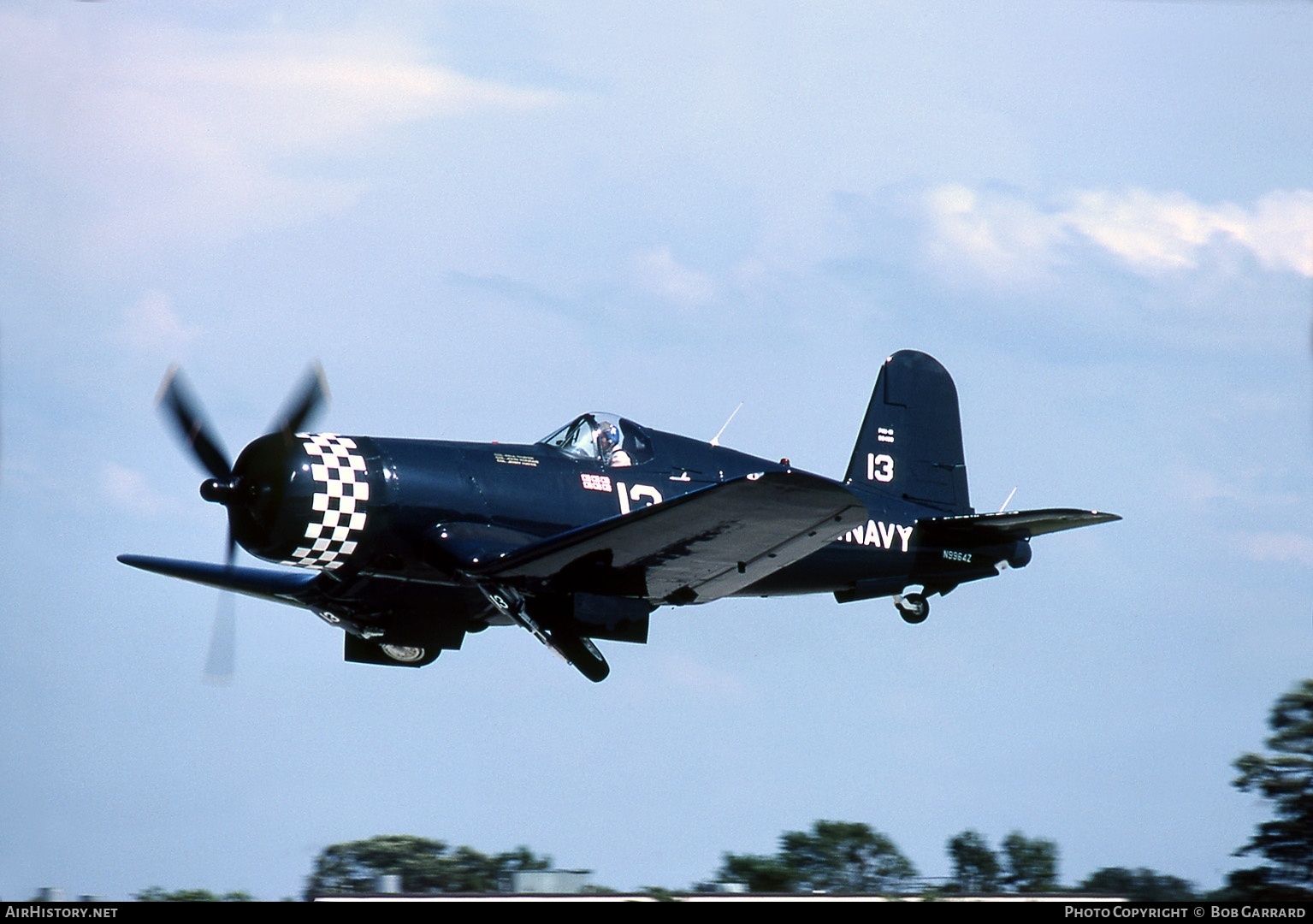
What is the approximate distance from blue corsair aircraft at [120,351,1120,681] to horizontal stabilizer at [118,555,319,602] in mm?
40

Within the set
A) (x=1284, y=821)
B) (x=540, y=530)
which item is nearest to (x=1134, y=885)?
(x=1284, y=821)

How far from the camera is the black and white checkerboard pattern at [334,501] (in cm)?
1346

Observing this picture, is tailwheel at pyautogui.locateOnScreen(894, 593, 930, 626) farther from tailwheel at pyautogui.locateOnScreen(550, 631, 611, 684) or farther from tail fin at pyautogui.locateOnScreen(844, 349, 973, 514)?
tailwheel at pyautogui.locateOnScreen(550, 631, 611, 684)

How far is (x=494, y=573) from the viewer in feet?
45.0

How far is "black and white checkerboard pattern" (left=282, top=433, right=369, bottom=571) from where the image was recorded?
1346 centimetres

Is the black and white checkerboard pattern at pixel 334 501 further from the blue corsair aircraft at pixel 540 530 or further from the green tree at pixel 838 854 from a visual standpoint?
the green tree at pixel 838 854

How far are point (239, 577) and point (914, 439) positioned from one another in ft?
25.0

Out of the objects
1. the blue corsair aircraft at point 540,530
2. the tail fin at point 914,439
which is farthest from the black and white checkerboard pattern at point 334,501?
the tail fin at point 914,439

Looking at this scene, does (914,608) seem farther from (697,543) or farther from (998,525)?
(697,543)

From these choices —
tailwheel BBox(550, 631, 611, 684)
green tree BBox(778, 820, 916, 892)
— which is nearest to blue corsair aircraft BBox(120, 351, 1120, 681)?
tailwheel BBox(550, 631, 611, 684)

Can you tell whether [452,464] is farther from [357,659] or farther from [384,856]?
[384,856]

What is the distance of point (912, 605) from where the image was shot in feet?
54.6

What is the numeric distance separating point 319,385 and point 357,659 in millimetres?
3412

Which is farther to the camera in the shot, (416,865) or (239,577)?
(416,865)
